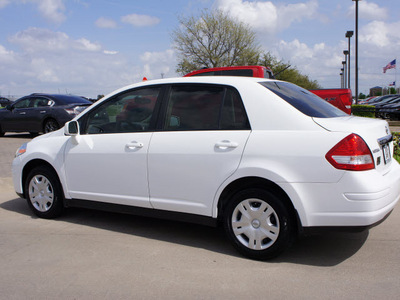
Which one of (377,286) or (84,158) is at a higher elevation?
(84,158)

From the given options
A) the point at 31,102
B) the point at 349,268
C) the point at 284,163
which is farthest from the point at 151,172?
the point at 31,102

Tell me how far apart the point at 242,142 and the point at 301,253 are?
1292mm

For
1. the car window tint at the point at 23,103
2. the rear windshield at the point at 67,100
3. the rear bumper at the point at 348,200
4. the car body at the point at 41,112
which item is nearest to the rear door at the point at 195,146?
the rear bumper at the point at 348,200

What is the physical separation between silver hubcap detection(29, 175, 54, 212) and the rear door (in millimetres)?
1675

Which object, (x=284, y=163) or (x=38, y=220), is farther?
(x=38, y=220)

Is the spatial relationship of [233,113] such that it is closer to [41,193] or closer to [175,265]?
[175,265]

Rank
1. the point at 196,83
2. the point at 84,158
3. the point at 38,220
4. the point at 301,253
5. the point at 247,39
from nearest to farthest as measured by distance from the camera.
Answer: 1. the point at 301,253
2. the point at 196,83
3. the point at 84,158
4. the point at 38,220
5. the point at 247,39

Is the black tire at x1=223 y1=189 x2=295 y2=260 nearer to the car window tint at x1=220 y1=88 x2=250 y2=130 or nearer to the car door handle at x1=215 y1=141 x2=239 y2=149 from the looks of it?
the car door handle at x1=215 y1=141 x2=239 y2=149

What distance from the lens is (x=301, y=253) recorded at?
166 inches

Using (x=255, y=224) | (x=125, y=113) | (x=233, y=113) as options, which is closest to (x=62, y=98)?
(x=125, y=113)

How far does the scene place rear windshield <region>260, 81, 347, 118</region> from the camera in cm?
399

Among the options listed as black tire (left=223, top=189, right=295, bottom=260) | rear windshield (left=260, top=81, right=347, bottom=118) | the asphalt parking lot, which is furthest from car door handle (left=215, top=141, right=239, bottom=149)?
the asphalt parking lot

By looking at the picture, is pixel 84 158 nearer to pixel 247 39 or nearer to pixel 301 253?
pixel 301 253

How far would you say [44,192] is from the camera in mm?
5434
